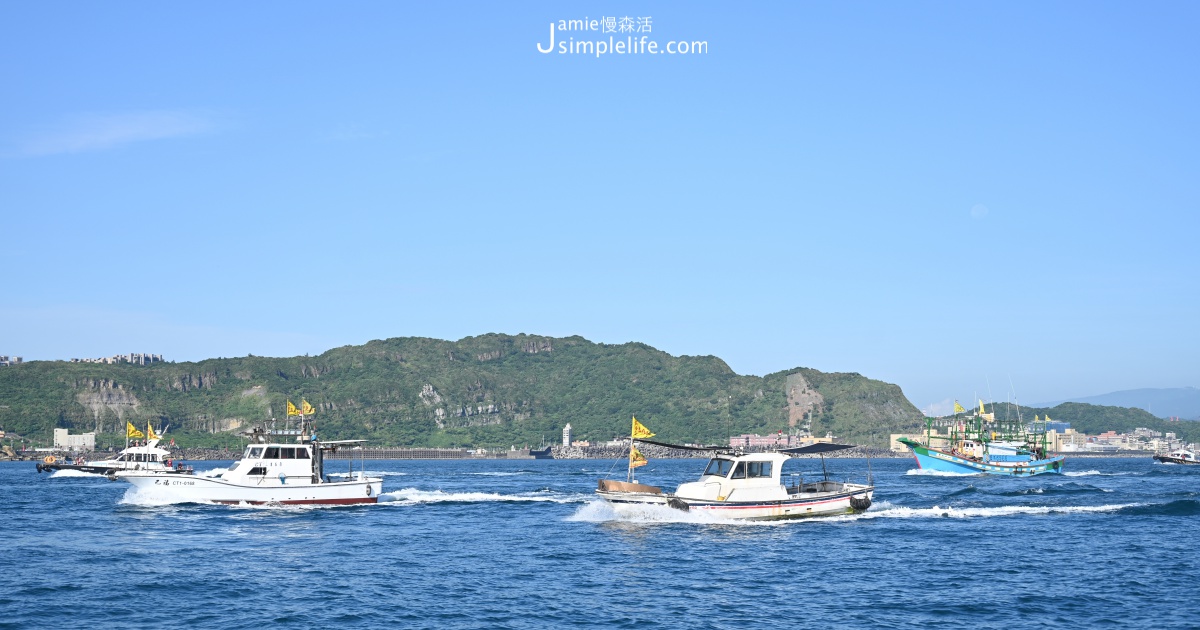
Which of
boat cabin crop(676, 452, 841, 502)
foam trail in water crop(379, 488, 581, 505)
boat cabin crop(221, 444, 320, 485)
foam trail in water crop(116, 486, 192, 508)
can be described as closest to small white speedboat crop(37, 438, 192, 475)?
foam trail in water crop(379, 488, 581, 505)

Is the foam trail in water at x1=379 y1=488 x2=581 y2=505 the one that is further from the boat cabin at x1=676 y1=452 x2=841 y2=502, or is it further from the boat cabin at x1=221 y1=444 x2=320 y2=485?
the boat cabin at x1=676 y1=452 x2=841 y2=502

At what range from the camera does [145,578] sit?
41.5m

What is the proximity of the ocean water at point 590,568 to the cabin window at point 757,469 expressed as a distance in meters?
2.77

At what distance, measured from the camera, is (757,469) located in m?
61.0

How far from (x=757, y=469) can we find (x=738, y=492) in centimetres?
198

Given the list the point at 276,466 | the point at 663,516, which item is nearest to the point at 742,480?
the point at 663,516

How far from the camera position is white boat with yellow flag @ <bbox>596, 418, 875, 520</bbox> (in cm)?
5962

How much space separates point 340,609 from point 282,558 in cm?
1328

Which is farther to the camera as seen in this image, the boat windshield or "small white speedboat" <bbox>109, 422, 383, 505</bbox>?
"small white speedboat" <bbox>109, 422, 383, 505</bbox>

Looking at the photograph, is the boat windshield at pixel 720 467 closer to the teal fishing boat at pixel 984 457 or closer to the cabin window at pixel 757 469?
the cabin window at pixel 757 469

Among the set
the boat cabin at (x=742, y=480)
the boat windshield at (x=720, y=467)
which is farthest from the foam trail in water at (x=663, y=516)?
the boat windshield at (x=720, y=467)

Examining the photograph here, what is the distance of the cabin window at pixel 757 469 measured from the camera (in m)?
60.7

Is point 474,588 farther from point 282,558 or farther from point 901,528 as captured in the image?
point 901,528

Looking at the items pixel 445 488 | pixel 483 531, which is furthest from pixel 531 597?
pixel 445 488
